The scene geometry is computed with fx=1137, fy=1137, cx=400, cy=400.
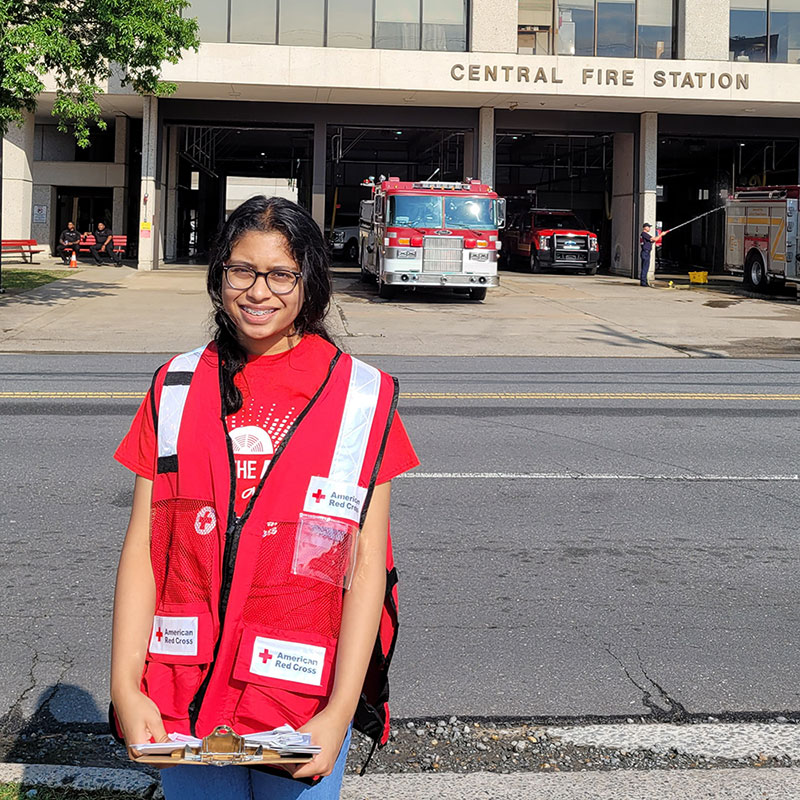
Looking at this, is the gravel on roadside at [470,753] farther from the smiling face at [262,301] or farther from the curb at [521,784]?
the smiling face at [262,301]

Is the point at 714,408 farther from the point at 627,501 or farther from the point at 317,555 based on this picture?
the point at 317,555

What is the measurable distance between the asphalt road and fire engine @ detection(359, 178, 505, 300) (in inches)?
566

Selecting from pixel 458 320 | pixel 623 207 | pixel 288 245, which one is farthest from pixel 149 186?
pixel 288 245

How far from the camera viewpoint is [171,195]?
41.1m

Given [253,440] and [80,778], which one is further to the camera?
[80,778]

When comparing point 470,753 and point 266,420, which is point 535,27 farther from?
point 266,420

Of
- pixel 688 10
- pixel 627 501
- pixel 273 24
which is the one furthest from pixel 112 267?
pixel 627 501

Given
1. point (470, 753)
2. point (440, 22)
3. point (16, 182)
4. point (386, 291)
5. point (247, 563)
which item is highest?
point (440, 22)

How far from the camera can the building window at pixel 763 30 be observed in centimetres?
3412

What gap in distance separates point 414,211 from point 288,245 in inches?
941

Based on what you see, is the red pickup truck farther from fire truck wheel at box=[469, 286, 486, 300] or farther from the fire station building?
fire truck wheel at box=[469, 286, 486, 300]

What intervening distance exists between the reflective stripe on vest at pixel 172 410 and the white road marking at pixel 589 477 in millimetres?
5912

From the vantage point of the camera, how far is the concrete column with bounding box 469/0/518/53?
109ft

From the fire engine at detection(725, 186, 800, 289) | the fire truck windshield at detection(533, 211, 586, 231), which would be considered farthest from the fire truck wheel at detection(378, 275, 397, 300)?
the fire truck windshield at detection(533, 211, 586, 231)
